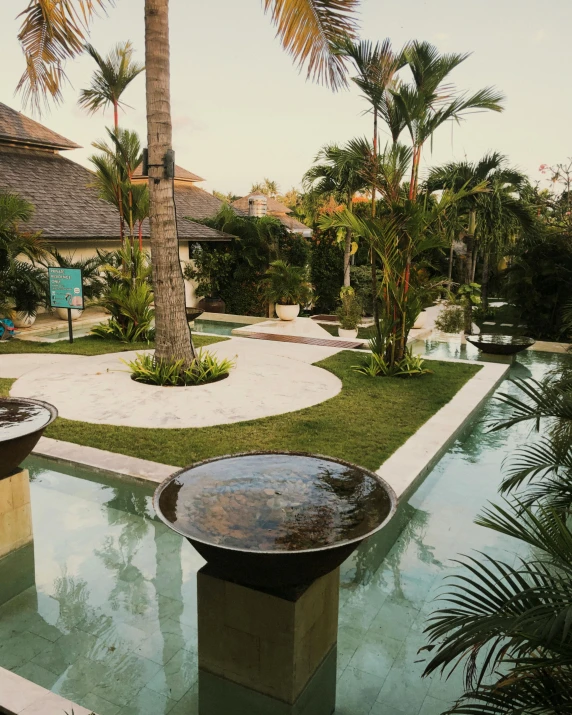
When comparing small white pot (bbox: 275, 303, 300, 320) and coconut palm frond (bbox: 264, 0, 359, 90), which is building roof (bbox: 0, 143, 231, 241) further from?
coconut palm frond (bbox: 264, 0, 359, 90)

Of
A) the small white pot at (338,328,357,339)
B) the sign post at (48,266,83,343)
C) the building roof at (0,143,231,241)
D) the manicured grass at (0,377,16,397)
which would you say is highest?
the building roof at (0,143,231,241)

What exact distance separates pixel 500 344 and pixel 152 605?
9481 millimetres

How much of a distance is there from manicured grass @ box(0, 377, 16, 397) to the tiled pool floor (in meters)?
3.35

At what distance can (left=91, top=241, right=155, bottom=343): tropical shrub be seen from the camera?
12.9 m

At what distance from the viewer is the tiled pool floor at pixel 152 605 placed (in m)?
3.14

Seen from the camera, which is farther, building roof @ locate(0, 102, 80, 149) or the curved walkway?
building roof @ locate(0, 102, 80, 149)

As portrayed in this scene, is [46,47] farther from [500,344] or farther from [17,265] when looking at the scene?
[500,344]

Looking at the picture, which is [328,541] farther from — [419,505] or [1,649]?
[419,505]

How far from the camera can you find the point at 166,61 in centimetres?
866

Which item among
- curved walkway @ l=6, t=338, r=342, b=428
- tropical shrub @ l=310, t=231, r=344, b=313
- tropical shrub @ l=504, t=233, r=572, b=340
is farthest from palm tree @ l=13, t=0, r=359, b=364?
tropical shrub @ l=310, t=231, r=344, b=313

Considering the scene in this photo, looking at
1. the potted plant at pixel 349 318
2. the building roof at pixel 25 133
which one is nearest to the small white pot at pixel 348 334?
the potted plant at pixel 349 318

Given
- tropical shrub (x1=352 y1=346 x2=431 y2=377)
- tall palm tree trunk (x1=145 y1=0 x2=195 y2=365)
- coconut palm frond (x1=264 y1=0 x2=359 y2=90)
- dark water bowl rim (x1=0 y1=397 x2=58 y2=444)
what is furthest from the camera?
tropical shrub (x1=352 y1=346 x2=431 y2=377)

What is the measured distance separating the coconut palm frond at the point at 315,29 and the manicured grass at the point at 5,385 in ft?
21.0

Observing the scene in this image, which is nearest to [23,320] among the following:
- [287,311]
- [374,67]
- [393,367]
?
[287,311]
